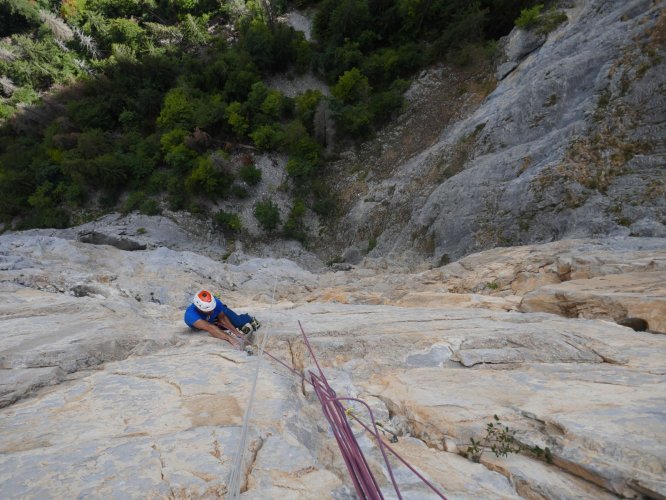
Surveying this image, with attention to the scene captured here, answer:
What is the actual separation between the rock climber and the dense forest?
34.9ft

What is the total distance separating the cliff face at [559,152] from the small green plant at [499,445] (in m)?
7.74

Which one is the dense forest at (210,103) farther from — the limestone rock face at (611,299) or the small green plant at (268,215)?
the limestone rock face at (611,299)

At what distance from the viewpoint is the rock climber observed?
4.95m

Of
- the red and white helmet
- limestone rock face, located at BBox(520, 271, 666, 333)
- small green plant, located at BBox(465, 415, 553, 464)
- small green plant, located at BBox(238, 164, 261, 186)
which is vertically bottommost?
small green plant, located at BBox(465, 415, 553, 464)

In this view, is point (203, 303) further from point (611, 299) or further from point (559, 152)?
point (559, 152)

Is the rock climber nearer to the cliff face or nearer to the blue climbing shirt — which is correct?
the blue climbing shirt

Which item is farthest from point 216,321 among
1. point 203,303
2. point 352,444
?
point 352,444

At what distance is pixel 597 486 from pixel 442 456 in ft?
3.19

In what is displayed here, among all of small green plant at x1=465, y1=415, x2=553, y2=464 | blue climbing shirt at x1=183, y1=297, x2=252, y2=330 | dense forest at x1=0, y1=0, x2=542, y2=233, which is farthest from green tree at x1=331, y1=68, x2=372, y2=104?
small green plant at x1=465, y1=415, x2=553, y2=464

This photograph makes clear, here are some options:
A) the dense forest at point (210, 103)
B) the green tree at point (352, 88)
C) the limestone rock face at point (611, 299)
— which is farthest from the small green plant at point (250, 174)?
the limestone rock face at point (611, 299)

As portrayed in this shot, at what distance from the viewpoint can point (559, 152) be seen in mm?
8953

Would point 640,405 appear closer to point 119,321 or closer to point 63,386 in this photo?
point 63,386

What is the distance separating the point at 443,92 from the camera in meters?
16.1

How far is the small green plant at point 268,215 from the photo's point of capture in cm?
1548
